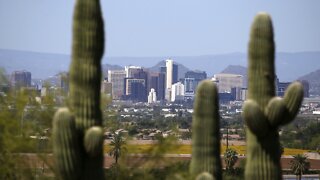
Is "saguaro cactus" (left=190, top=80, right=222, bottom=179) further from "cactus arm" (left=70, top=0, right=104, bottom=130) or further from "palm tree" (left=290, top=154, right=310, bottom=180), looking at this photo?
"palm tree" (left=290, top=154, right=310, bottom=180)

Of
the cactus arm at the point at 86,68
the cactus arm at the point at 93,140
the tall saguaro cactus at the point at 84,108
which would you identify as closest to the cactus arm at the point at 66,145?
the tall saguaro cactus at the point at 84,108

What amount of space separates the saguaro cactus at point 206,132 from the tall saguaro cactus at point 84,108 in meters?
1.51

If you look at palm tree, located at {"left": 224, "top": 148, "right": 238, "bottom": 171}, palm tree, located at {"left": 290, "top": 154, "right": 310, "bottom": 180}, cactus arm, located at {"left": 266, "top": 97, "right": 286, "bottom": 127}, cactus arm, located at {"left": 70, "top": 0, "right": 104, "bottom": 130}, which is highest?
cactus arm, located at {"left": 70, "top": 0, "right": 104, "bottom": 130}

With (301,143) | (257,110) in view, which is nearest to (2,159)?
(257,110)

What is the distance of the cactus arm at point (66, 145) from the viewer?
32.0 ft

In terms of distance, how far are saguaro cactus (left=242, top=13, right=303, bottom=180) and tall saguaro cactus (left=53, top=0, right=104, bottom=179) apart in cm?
237

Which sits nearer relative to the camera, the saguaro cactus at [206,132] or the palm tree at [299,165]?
the saguaro cactus at [206,132]

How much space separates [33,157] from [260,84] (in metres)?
7.65

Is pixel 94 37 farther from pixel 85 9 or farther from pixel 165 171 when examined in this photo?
pixel 165 171

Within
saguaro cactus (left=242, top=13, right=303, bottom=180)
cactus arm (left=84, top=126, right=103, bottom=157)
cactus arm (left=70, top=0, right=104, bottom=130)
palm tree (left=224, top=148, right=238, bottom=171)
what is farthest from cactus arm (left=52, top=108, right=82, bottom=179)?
palm tree (left=224, top=148, right=238, bottom=171)

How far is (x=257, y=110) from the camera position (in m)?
10.6

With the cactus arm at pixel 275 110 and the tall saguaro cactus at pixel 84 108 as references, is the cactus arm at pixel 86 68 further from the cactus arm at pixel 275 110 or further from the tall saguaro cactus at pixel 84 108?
the cactus arm at pixel 275 110

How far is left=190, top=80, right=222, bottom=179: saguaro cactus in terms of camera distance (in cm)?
1056

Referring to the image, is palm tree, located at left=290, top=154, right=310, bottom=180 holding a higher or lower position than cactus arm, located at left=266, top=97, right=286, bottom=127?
lower
